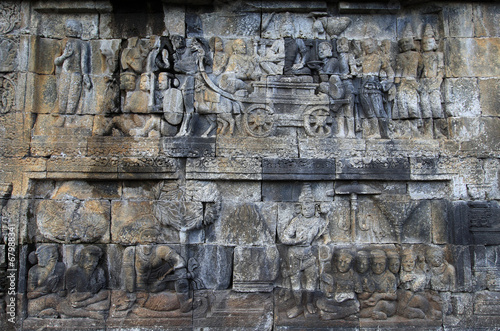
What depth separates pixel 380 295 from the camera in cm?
570

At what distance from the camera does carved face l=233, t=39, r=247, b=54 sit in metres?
6.09

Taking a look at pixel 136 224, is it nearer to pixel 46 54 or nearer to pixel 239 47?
pixel 46 54

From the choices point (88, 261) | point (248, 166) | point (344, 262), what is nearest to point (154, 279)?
point (88, 261)

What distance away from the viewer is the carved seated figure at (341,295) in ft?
18.4

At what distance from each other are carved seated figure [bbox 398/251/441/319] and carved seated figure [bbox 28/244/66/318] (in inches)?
180

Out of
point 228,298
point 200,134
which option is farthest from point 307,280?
point 200,134

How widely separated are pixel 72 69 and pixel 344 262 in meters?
4.64

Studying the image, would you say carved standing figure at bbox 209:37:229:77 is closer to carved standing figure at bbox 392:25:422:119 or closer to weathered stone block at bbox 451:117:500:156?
carved standing figure at bbox 392:25:422:119

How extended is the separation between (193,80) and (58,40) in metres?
2.02

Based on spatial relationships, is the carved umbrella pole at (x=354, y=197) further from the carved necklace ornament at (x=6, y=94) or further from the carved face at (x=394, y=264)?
the carved necklace ornament at (x=6, y=94)

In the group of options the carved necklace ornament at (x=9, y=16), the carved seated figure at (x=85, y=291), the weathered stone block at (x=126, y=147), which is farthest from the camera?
the carved necklace ornament at (x=9, y=16)

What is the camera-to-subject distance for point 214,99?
5.98 meters

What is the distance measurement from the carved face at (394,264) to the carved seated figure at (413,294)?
0.10 metres

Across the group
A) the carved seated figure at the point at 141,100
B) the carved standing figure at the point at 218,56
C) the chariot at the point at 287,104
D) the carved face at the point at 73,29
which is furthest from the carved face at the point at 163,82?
the carved face at the point at 73,29
